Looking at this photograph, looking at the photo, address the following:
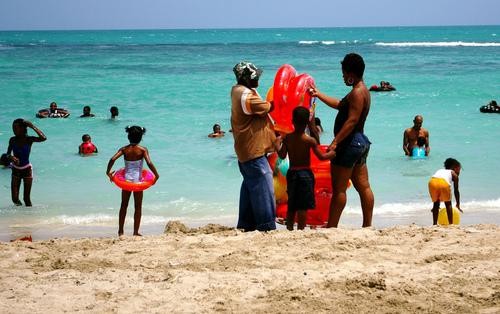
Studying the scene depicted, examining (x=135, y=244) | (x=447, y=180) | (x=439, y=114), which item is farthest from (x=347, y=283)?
(x=439, y=114)

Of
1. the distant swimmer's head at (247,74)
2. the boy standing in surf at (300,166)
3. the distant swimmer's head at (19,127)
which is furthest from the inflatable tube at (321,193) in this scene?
the distant swimmer's head at (19,127)

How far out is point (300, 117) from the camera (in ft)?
20.8

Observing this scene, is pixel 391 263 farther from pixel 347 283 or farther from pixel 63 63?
pixel 63 63

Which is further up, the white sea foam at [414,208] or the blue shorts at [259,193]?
the blue shorts at [259,193]

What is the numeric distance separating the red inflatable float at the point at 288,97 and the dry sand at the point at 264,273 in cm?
105

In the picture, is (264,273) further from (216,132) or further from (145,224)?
(216,132)

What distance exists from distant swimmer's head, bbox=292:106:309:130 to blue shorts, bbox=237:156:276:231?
443 mm

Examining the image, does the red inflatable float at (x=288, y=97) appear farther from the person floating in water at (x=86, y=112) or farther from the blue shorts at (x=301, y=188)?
the person floating in water at (x=86, y=112)

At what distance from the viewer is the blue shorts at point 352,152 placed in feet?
20.2

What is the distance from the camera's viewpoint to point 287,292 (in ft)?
15.4

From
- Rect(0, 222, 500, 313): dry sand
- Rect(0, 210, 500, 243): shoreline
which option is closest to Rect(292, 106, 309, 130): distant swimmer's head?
Rect(0, 222, 500, 313): dry sand

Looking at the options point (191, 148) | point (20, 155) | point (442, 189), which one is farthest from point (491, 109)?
point (20, 155)

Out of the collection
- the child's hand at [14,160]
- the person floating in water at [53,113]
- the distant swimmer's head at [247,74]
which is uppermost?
the person floating in water at [53,113]

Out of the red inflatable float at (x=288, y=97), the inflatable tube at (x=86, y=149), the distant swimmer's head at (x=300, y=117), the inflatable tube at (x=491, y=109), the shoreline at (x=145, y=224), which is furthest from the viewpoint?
the inflatable tube at (x=491, y=109)
